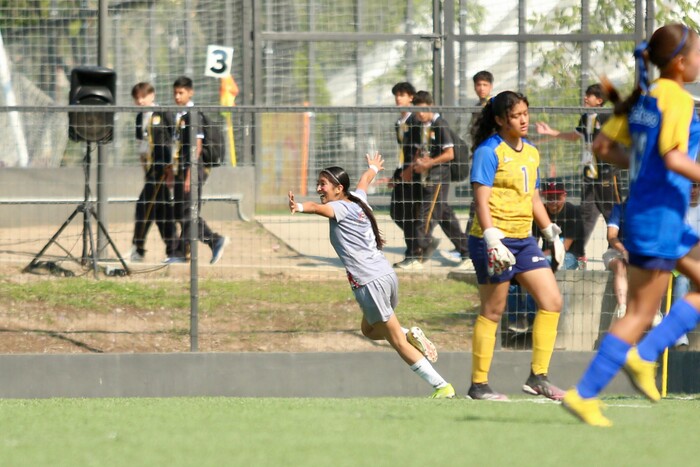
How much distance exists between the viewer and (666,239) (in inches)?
244

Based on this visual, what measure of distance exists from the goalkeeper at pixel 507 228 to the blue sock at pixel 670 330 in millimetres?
1674

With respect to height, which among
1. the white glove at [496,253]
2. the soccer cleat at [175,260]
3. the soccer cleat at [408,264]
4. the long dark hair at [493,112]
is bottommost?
the soccer cleat at [408,264]

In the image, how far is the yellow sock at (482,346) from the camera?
8266mm

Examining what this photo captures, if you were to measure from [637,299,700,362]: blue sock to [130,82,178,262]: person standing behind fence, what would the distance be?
5.82 m

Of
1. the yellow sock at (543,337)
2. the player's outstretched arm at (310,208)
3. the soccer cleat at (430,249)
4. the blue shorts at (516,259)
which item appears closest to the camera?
the blue shorts at (516,259)

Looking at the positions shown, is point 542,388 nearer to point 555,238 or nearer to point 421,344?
point 555,238

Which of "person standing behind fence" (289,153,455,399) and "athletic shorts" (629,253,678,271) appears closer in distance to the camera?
"athletic shorts" (629,253,678,271)

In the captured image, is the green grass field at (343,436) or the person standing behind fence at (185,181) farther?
the person standing behind fence at (185,181)

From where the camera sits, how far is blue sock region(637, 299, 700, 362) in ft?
20.8

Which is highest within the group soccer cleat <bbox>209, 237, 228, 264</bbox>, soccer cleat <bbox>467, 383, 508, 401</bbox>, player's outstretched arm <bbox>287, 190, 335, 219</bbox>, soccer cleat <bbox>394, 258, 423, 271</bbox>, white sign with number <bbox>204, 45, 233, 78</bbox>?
white sign with number <bbox>204, 45, 233, 78</bbox>

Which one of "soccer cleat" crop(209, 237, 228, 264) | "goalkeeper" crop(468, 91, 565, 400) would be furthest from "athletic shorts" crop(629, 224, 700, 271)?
"soccer cleat" crop(209, 237, 228, 264)

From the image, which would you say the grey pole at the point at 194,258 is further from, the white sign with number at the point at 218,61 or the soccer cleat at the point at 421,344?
the white sign with number at the point at 218,61

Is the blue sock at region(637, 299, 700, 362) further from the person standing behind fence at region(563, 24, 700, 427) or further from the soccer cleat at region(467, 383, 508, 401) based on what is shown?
the soccer cleat at region(467, 383, 508, 401)

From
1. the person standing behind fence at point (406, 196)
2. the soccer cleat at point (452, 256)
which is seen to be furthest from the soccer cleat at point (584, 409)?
the soccer cleat at point (452, 256)
